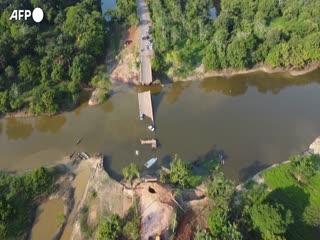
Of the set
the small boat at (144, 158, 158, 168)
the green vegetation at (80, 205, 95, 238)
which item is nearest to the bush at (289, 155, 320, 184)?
the small boat at (144, 158, 158, 168)

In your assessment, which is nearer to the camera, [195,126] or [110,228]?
[110,228]

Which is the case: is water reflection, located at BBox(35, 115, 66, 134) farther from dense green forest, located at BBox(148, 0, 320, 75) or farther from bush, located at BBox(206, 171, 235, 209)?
bush, located at BBox(206, 171, 235, 209)

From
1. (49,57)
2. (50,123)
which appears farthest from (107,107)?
(49,57)

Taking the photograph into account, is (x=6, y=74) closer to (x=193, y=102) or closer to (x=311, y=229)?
(x=193, y=102)

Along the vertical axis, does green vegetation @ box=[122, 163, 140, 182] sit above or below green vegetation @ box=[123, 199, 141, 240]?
above

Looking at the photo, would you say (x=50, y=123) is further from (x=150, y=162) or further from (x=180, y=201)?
(x=180, y=201)

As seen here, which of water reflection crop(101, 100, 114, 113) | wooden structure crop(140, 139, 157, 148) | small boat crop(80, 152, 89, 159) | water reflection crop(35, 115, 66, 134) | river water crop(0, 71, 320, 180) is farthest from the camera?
water reflection crop(101, 100, 114, 113)

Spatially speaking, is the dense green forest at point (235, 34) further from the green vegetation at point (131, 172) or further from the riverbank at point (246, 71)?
the green vegetation at point (131, 172)
